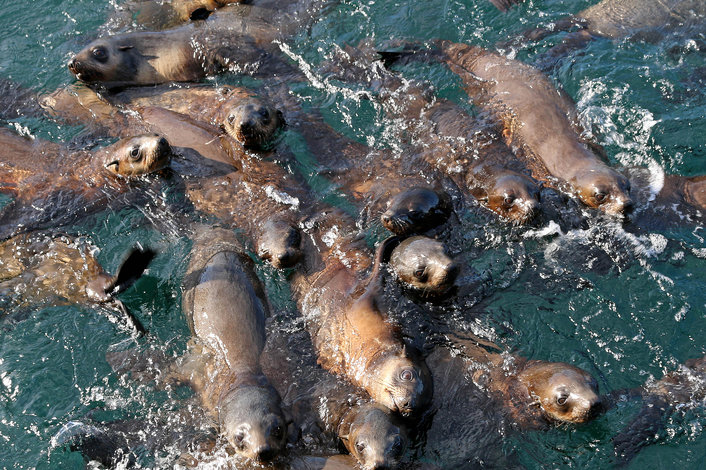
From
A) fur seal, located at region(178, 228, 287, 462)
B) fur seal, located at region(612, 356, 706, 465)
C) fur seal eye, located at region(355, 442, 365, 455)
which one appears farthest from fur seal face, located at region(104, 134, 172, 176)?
fur seal, located at region(612, 356, 706, 465)

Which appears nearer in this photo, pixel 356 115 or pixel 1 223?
pixel 1 223

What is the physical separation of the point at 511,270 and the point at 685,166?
3.12 m

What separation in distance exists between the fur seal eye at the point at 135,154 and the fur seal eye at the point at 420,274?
13.1 ft

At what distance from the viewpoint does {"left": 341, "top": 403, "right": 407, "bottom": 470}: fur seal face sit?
573 centimetres

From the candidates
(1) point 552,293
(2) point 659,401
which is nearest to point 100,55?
(1) point 552,293

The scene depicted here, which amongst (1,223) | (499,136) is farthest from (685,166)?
(1,223)

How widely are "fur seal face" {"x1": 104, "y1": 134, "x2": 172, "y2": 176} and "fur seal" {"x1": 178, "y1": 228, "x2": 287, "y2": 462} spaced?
4.75 feet

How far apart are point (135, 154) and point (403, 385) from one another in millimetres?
4748

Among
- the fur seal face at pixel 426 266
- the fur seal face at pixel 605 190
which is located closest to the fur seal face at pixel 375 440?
the fur seal face at pixel 426 266

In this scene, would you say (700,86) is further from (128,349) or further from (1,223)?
(1,223)

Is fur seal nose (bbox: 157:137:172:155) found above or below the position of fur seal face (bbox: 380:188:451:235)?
above

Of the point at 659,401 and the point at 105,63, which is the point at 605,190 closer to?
the point at 659,401

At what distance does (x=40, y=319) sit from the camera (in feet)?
24.3

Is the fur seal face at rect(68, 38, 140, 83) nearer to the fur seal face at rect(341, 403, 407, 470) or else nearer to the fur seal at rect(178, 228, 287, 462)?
the fur seal at rect(178, 228, 287, 462)
